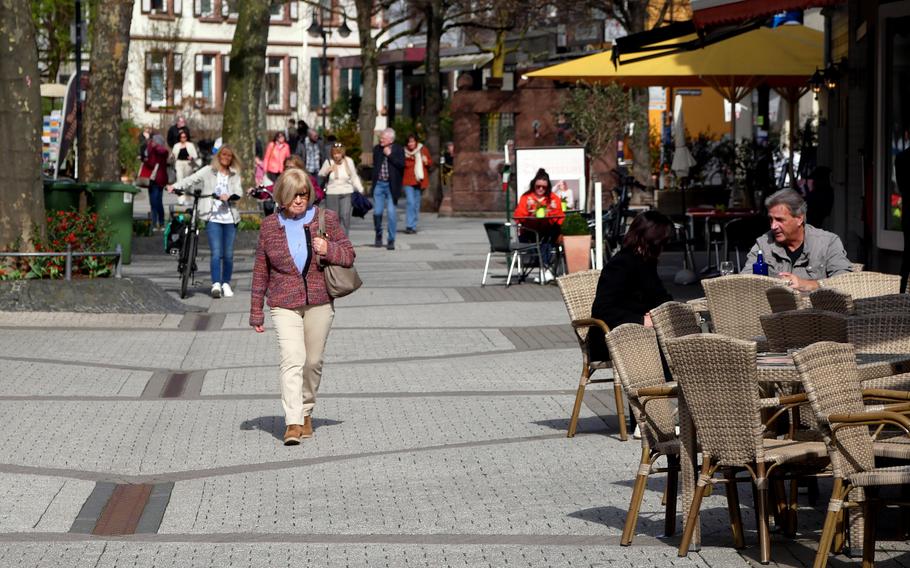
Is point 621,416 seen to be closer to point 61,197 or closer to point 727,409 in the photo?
point 727,409

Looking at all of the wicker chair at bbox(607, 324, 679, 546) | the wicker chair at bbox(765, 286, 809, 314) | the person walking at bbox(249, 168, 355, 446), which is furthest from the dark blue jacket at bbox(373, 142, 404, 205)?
the wicker chair at bbox(607, 324, 679, 546)

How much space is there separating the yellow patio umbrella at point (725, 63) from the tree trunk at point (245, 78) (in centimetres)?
724

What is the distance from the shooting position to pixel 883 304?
8.47 m

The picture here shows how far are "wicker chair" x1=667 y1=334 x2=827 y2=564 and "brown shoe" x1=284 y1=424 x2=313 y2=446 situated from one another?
12.5ft

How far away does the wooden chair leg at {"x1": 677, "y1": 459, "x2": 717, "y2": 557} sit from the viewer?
6.84 meters

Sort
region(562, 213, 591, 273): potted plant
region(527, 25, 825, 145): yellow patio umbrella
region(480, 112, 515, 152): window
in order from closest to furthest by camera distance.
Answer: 1. region(562, 213, 591, 273): potted plant
2. region(527, 25, 825, 145): yellow patio umbrella
3. region(480, 112, 515, 152): window

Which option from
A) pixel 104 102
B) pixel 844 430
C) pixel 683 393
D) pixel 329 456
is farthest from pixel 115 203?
pixel 844 430

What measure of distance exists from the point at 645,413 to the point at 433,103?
112 feet

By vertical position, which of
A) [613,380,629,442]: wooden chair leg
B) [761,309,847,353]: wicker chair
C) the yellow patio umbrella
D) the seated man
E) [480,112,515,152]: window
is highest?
the yellow patio umbrella

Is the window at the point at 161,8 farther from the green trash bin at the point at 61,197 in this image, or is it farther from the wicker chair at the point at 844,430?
the wicker chair at the point at 844,430

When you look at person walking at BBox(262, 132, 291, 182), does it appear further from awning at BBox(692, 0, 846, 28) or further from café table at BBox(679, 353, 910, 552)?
café table at BBox(679, 353, 910, 552)

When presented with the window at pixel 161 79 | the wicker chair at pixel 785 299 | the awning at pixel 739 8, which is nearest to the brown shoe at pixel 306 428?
the wicker chair at pixel 785 299

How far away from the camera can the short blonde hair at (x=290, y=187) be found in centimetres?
1055

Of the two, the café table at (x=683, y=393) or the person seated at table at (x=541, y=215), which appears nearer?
the café table at (x=683, y=393)
